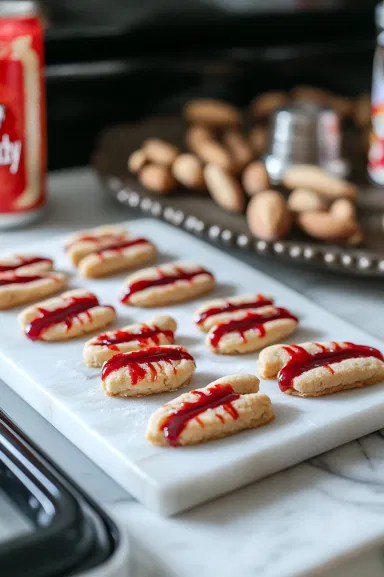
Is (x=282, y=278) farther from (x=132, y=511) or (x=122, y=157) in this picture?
(x=132, y=511)

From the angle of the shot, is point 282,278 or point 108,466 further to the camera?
point 282,278

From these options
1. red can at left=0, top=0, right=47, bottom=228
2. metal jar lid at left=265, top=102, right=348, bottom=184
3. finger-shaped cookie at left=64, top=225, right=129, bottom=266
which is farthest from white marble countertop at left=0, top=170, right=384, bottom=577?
metal jar lid at left=265, top=102, right=348, bottom=184

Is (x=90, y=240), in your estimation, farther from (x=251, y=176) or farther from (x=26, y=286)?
(x=251, y=176)

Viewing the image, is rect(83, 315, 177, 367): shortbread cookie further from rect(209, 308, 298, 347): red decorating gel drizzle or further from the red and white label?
the red and white label

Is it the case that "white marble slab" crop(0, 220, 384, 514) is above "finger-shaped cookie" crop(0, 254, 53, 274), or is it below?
below

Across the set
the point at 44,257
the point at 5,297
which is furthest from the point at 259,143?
the point at 5,297

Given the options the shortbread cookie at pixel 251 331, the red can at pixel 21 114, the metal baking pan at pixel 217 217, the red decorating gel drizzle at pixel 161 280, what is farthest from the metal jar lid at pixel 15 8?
the shortbread cookie at pixel 251 331
